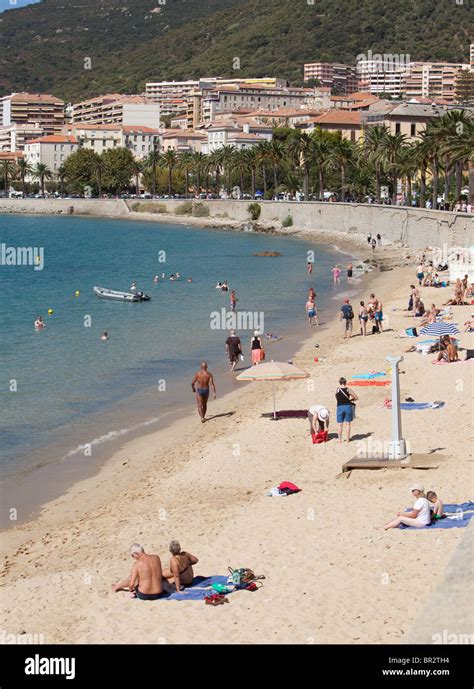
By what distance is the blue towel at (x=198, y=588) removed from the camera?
506 inches

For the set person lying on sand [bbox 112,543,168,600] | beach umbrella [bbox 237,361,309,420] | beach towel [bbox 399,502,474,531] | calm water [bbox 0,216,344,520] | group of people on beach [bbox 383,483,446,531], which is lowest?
calm water [bbox 0,216,344,520]

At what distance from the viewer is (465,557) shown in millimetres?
10570

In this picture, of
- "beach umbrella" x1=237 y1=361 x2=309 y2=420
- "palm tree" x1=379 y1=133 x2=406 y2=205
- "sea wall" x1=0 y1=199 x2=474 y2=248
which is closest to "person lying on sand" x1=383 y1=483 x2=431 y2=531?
"beach umbrella" x1=237 y1=361 x2=309 y2=420

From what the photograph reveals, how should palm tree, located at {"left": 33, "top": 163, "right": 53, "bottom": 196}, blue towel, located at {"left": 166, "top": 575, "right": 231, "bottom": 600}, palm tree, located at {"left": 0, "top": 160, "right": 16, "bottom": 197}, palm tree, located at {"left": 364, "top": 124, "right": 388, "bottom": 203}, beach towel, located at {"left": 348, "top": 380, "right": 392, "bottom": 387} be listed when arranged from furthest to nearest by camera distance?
palm tree, located at {"left": 0, "top": 160, "right": 16, "bottom": 197} < palm tree, located at {"left": 33, "top": 163, "right": 53, "bottom": 196} < palm tree, located at {"left": 364, "top": 124, "right": 388, "bottom": 203} < beach towel, located at {"left": 348, "top": 380, "right": 392, "bottom": 387} < blue towel, located at {"left": 166, "top": 575, "right": 231, "bottom": 600}

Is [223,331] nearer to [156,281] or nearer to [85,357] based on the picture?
[85,357]

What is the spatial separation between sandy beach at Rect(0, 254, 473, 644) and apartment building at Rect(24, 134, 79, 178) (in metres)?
178

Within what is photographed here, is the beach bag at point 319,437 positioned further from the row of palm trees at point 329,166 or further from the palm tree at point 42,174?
the palm tree at point 42,174

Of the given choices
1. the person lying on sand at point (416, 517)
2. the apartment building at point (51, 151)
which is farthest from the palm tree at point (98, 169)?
the person lying on sand at point (416, 517)

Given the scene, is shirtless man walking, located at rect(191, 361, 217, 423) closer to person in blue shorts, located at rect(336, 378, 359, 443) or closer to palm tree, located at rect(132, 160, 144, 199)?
person in blue shorts, located at rect(336, 378, 359, 443)

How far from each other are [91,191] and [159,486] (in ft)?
483

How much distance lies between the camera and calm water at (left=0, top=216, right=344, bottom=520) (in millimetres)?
24484

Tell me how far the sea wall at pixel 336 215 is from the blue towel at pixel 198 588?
42030mm

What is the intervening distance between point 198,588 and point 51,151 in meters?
190

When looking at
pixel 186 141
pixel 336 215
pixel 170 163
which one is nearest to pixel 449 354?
pixel 336 215
